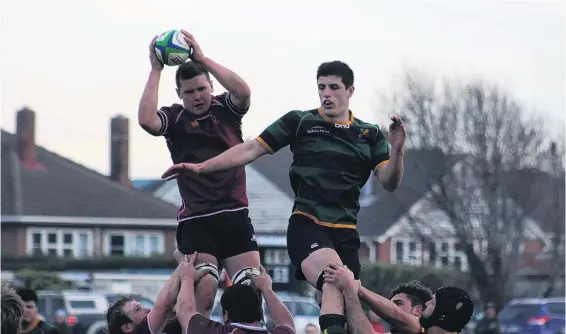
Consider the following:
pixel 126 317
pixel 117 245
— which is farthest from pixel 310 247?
pixel 117 245

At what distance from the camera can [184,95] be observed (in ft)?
31.3

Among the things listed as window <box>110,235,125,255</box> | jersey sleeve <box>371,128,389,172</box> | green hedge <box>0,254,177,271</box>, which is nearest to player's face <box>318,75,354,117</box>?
jersey sleeve <box>371,128,389,172</box>

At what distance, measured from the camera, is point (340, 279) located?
870 cm

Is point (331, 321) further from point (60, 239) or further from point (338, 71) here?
point (60, 239)

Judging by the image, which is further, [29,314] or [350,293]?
[29,314]

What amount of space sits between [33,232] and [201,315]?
50.3 m

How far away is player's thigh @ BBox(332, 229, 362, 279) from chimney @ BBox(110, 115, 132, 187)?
2136 inches

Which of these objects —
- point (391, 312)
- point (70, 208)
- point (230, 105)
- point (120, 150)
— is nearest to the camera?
point (391, 312)

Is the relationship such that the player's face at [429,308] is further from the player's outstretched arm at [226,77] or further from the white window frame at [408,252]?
the white window frame at [408,252]

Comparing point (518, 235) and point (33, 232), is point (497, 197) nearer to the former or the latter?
point (518, 235)

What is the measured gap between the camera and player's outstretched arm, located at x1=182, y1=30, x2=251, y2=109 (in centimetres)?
911

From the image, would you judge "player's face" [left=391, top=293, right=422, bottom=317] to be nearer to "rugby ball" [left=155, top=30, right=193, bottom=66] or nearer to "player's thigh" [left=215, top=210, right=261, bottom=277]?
"player's thigh" [left=215, top=210, right=261, bottom=277]

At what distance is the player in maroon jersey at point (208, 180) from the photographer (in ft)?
30.9

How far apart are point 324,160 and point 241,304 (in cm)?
117
